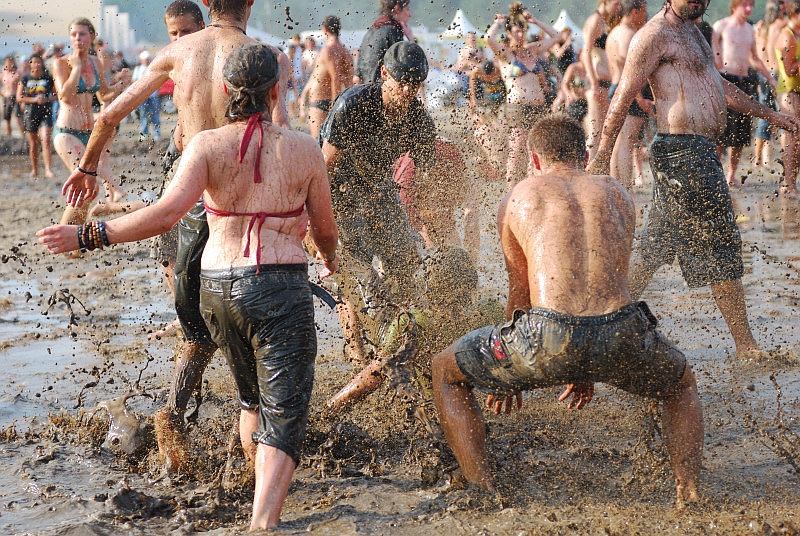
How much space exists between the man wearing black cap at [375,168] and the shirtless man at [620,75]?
402cm

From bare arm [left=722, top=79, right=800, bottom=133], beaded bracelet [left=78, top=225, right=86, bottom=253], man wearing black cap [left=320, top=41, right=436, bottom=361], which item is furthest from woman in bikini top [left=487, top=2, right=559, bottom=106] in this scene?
beaded bracelet [left=78, top=225, right=86, bottom=253]

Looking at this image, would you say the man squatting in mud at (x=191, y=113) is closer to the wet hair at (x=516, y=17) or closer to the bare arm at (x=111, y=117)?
the bare arm at (x=111, y=117)

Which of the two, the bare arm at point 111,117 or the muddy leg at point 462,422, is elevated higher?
the bare arm at point 111,117

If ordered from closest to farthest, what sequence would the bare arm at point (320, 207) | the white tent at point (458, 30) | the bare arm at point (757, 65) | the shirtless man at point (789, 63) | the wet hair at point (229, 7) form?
the bare arm at point (320, 207) → the wet hair at point (229, 7) → the white tent at point (458, 30) → the shirtless man at point (789, 63) → the bare arm at point (757, 65)

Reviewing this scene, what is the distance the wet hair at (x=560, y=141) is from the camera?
12.6 feet

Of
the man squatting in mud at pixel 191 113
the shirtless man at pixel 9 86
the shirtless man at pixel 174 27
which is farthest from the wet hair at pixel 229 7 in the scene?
the shirtless man at pixel 9 86

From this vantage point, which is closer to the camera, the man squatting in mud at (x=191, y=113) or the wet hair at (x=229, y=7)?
the man squatting in mud at (x=191, y=113)

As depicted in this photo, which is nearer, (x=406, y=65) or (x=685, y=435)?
(x=685, y=435)

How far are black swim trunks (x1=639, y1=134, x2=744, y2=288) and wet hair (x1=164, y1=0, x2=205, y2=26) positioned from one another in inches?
112

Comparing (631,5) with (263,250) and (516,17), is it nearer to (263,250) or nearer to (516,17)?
(516,17)

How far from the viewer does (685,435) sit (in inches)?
146

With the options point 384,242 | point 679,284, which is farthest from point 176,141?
point 679,284

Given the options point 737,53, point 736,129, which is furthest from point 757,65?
point 736,129

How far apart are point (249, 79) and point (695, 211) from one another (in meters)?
3.14
